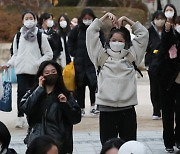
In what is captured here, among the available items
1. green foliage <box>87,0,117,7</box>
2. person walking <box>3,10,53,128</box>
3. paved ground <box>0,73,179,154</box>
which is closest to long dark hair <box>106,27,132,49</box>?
paved ground <box>0,73,179,154</box>

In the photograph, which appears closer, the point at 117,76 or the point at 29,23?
the point at 117,76

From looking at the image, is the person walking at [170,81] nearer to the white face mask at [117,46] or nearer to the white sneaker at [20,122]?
the white face mask at [117,46]

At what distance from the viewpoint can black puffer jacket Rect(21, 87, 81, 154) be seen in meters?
5.76

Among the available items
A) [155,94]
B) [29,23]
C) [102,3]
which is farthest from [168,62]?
[102,3]

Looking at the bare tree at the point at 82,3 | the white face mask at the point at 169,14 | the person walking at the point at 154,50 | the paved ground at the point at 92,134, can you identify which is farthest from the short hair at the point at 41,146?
the bare tree at the point at 82,3

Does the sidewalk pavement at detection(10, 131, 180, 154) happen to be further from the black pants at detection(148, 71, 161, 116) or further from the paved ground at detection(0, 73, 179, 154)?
the black pants at detection(148, 71, 161, 116)

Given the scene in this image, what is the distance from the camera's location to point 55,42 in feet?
34.5

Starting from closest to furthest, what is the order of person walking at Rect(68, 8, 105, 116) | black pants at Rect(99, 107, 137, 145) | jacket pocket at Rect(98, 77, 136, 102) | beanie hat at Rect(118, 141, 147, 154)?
beanie hat at Rect(118, 141, 147, 154) < jacket pocket at Rect(98, 77, 136, 102) < black pants at Rect(99, 107, 137, 145) < person walking at Rect(68, 8, 105, 116)

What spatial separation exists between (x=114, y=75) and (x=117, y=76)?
1.4 inches

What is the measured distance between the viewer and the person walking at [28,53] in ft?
29.7

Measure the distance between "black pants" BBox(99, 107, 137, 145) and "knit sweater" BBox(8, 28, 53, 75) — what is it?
2.84 metres

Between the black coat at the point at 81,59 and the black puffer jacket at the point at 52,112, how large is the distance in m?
4.11

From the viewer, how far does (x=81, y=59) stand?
32.9 feet

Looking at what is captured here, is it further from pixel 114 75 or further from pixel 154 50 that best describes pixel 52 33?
pixel 114 75
